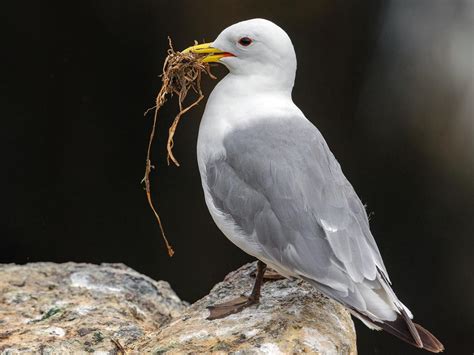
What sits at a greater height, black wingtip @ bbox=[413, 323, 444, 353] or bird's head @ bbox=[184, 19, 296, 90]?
bird's head @ bbox=[184, 19, 296, 90]

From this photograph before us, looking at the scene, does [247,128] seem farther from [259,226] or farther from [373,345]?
[373,345]

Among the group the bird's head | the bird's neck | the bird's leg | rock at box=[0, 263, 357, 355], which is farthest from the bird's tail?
the bird's head

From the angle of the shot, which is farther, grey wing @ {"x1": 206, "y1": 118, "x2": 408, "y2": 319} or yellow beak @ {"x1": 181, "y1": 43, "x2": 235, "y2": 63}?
yellow beak @ {"x1": 181, "y1": 43, "x2": 235, "y2": 63}

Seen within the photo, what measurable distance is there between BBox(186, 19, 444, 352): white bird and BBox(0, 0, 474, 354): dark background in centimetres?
118

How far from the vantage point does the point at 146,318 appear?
94.0 inches

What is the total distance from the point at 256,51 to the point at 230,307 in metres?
0.69

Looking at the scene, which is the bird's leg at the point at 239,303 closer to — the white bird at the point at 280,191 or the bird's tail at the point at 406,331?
the white bird at the point at 280,191

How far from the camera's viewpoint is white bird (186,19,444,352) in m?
1.82

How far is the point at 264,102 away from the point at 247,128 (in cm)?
11

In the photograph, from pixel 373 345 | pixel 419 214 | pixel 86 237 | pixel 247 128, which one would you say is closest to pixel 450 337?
pixel 373 345

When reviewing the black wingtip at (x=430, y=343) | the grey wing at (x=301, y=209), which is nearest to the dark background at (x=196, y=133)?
the grey wing at (x=301, y=209)

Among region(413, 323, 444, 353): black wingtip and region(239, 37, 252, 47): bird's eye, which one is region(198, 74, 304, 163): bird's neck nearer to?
region(239, 37, 252, 47): bird's eye

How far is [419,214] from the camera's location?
11.1 feet

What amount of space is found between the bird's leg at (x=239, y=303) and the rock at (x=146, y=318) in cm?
2
